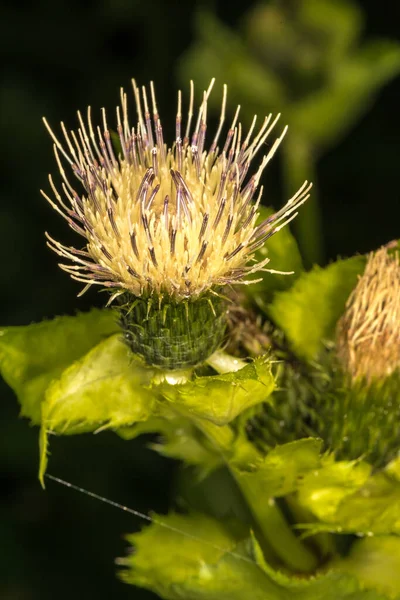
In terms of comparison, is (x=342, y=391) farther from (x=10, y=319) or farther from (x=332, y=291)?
(x=10, y=319)

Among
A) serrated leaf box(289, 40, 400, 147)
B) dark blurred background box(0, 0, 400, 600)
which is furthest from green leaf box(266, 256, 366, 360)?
serrated leaf box(289, 40, 400, 147)

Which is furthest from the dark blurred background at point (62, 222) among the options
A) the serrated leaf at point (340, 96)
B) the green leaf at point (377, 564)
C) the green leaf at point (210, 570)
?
the green leaf at point (377, 564)

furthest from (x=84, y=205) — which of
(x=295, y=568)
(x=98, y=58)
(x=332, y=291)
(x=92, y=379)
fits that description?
(x=98, y=58)

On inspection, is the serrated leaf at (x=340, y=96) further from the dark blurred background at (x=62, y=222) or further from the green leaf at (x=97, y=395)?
the green leaf at (x=97, y=395)

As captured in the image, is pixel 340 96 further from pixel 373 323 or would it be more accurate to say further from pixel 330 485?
pixel 330 485

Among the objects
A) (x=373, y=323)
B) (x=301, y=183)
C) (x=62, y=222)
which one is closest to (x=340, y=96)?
(x=301, y=183)

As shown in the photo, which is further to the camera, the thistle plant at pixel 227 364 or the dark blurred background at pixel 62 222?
the dark blurred background at pixel 62 222

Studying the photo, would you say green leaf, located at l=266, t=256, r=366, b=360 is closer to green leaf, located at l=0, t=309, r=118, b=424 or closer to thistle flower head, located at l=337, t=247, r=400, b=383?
thistle flower head, located at l=337, t=247, r=400, b=383
